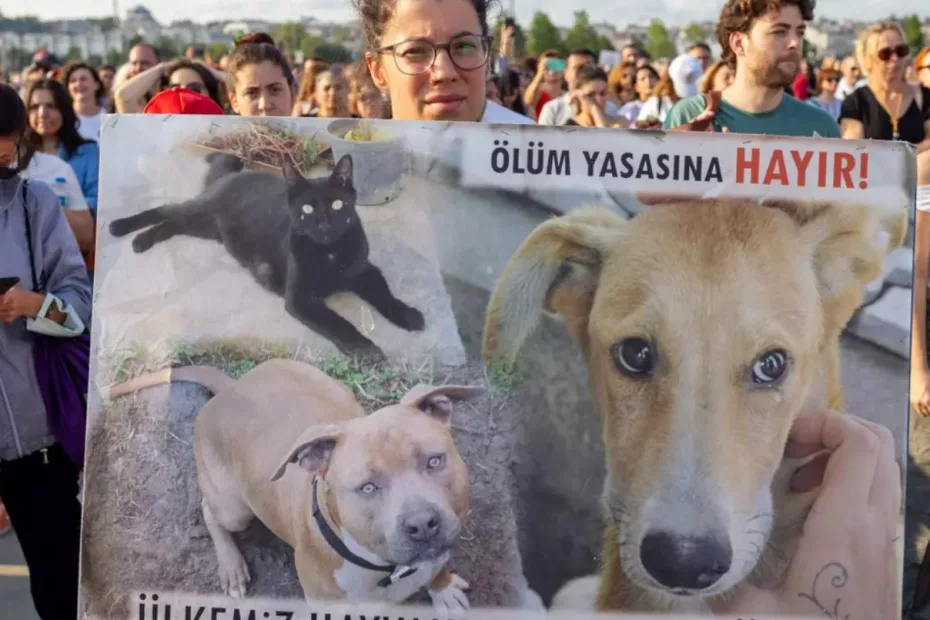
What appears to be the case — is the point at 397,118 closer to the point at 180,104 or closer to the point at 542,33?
the point at 180,104

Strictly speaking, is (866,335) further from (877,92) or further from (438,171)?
(877,92)

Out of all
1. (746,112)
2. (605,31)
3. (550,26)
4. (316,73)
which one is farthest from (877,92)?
(605,31)

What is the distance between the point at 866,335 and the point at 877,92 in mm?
3868

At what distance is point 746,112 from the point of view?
3268mm

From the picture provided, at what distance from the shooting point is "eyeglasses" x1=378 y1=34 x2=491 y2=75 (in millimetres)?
2428

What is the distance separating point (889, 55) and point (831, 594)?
13.3 ft

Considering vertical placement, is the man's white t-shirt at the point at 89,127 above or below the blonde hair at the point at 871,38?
below

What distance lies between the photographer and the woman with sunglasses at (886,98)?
5.48 metres

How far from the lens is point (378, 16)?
255 cm

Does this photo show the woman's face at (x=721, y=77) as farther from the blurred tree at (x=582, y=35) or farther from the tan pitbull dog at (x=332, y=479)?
the blurred tree at (x=582, y=35)

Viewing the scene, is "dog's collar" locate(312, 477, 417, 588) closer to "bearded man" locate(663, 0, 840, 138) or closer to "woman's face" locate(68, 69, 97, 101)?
"bearded man" locate(663, 0, 840, 138)

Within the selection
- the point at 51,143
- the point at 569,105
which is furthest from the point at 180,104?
the point at 569,105

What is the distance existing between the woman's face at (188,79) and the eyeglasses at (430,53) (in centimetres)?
A: 254

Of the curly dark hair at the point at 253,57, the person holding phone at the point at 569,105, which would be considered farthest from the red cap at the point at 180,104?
the person holding phone at the point at 569,105
